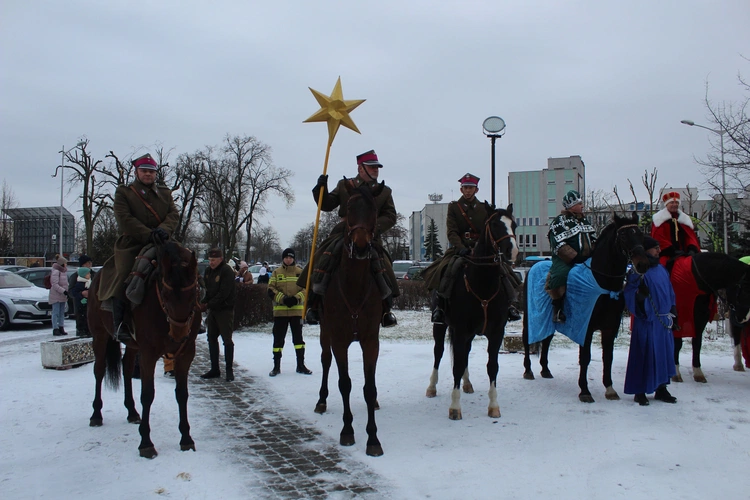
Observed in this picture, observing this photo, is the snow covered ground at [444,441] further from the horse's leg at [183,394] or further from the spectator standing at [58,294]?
the spectator standing at [58,294]

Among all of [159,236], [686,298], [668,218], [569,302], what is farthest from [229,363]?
[668,218]

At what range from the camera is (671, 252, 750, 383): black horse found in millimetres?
8250

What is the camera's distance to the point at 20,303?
1711 cm

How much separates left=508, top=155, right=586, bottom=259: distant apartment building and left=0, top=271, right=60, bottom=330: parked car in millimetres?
57495

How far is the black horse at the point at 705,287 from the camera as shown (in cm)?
825

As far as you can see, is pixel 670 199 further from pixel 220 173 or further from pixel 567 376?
pixel 220 173

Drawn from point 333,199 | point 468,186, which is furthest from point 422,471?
point 468,186

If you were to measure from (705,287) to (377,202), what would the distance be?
19.1ft

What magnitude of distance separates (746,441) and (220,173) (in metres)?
49.7

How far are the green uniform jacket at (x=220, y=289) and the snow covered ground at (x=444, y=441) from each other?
1.52m

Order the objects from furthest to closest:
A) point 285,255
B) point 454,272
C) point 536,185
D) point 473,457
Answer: point 536,185 < point 285,255 < point 454,272 < point 473,457

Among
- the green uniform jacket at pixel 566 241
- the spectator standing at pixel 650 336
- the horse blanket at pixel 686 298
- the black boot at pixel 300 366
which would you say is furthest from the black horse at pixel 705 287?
the black boot at pixel 300 366

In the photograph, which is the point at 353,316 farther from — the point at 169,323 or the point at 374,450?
the point at 169,323

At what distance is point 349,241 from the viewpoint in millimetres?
5684
